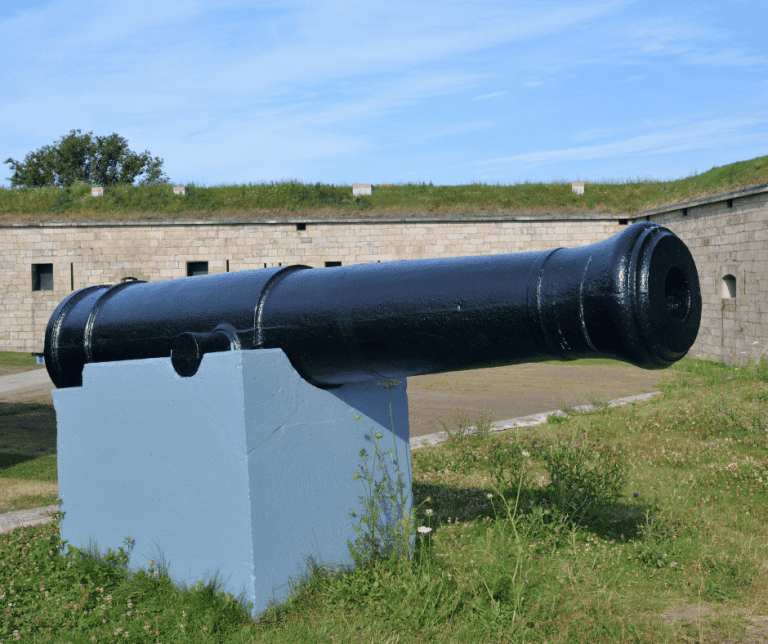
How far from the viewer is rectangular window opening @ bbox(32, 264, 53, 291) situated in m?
21.5

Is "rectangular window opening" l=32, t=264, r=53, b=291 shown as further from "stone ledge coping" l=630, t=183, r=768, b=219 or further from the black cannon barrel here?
the black cannon barrel

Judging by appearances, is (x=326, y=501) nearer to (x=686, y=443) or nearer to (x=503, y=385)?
(x=686, y=443)

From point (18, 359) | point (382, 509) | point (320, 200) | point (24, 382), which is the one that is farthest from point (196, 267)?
point (382, 509)

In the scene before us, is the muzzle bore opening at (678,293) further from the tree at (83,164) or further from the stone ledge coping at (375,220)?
the tree at (83,164)

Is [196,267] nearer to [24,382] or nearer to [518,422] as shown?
[24,382]

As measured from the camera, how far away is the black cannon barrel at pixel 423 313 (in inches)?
84.2

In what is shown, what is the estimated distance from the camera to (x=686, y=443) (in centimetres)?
607

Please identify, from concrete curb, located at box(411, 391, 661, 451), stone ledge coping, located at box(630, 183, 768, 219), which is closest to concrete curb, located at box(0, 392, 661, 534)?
concrete curb, located at box(411, 391, 661, 451)

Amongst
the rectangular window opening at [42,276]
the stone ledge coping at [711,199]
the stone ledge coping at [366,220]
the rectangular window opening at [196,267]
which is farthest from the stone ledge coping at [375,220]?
the stone ledge coping at [711,199]

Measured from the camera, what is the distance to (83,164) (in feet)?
124

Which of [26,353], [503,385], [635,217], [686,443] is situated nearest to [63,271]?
[26,353]

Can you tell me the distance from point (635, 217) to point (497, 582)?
19.5 metres

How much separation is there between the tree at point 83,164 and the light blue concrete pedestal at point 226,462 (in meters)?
35.8

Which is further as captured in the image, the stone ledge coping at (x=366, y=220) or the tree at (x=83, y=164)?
the tree at (x=83, y=164)
